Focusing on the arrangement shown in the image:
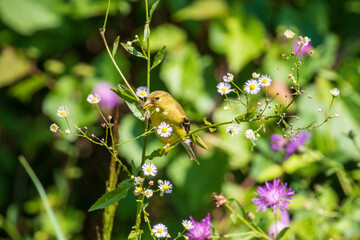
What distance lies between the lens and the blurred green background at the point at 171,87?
170 cm

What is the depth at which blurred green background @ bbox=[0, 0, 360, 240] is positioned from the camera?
66.7 inches

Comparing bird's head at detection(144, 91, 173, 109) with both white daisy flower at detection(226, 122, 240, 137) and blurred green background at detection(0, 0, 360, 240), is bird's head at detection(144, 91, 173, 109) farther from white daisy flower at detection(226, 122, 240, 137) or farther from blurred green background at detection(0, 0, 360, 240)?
blurred green background at detection(0, 0, 360, 240)

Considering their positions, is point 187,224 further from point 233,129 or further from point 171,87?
point 171,87

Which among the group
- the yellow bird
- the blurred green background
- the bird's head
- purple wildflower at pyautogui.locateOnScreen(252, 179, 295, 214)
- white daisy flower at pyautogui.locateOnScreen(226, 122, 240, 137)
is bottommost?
the blurred green background

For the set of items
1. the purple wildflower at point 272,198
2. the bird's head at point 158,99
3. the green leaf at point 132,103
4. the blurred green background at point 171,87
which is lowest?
the blurred green background at point 171,87

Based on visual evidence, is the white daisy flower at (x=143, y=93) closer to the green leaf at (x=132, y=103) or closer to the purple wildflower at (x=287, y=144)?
the green leaf at (x=132, y=103)

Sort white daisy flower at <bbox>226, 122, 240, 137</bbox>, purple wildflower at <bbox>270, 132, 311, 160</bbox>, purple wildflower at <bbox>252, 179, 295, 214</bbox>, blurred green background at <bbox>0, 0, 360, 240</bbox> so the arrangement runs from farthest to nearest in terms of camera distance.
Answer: blurred green background at <bbox>0, 0, 360, 240</bbox> → purple wildflower at <bbox>270, 132, 311, 160</bbox> → purple wildflower at <bbox>252, 179, 295, 214</bbox> → white daisy flower at <bbox>226, 122, 240, 137</bbox>

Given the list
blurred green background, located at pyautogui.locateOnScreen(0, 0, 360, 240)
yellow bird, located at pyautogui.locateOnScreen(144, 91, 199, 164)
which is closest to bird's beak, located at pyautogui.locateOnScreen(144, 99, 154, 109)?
yellow bird, located at pyautogui.locateOnScreen(144, 91, 199, 164)

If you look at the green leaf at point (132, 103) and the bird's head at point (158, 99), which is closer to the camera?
the green leaf at point (132, 103)

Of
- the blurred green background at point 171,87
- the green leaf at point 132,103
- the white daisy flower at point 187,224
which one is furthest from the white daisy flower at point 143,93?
the blurred green background at point 171,87

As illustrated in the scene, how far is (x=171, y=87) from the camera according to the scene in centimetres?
174

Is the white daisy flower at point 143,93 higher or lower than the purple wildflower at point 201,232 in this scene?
higher

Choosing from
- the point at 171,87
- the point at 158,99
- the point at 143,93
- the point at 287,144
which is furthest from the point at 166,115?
the point at 171,87

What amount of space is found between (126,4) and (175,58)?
0.27m
